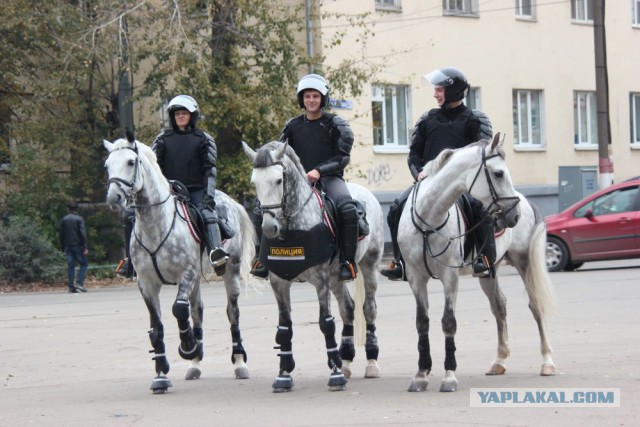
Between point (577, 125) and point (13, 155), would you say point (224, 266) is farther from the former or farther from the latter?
point (577, 125)

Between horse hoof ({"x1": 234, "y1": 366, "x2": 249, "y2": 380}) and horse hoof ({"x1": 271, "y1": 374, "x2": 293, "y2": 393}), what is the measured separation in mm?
1331

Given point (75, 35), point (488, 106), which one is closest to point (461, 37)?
point (488, 106)

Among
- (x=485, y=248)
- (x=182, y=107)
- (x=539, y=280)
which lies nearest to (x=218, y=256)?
(x=182, y=107)

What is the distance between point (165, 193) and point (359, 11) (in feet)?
77.9

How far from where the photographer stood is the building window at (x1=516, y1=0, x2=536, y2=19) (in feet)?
129

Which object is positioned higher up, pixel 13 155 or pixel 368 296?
pixel 13 155

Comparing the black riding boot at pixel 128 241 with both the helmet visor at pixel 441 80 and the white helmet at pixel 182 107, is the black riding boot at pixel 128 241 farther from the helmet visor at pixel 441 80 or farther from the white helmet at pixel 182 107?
the helmet visor at pixel 441 80

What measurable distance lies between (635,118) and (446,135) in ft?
108

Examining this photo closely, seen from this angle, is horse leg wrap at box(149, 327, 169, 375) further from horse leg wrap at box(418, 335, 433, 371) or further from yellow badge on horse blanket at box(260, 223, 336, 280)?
horse leg wrap at box(418, 335, 433, 371)

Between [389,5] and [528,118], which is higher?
[389,5]

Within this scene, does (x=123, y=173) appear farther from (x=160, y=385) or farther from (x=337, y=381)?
(x=337, y=381)

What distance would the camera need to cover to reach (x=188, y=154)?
40.9ft

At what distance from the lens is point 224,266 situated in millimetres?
12359

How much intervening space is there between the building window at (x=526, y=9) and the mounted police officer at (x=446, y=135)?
28.4 m
